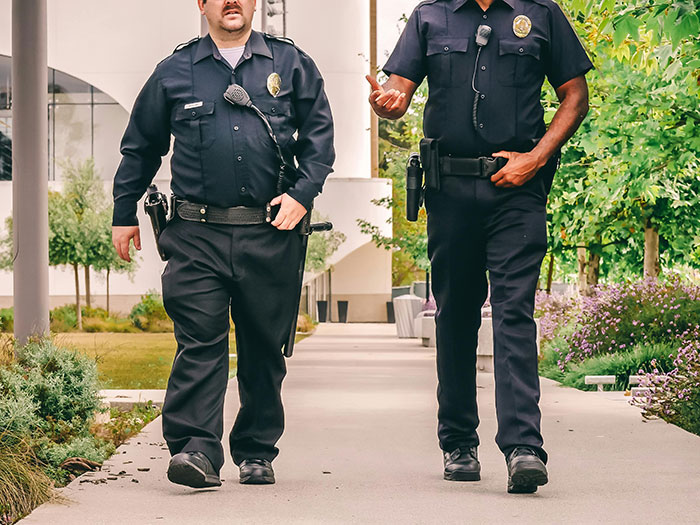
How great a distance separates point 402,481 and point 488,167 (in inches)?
58.3

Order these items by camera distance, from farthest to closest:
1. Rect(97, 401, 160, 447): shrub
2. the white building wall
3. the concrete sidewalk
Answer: the white building wall, Rect(97, 401, 160, 447): shrub, the concrete sidewalk

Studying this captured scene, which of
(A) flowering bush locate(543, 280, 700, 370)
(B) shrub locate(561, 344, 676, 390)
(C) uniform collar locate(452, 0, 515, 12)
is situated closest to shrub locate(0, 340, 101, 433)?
(C) uniform collar locate(452, 0, 515, 12)

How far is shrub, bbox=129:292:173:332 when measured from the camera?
3469 centimetres

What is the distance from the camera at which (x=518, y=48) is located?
19.0 ft

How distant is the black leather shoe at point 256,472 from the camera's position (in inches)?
233

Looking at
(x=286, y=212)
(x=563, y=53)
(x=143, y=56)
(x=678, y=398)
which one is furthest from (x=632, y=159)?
(x=143, y=56)

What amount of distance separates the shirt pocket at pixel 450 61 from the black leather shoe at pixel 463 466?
163 centimetres

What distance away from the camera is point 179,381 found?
570cm

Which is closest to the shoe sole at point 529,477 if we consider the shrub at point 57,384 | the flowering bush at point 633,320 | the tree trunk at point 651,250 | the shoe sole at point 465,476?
the shoe sole at point 465,476

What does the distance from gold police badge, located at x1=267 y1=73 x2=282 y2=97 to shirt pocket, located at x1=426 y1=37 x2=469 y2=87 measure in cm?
67

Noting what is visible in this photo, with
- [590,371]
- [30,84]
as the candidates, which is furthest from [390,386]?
[30,84]

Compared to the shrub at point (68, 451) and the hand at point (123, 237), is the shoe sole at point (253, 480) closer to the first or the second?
the shrub at point (68, 451)

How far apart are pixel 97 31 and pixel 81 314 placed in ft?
39.9

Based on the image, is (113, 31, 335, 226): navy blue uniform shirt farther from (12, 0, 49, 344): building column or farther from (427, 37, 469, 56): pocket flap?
(12, 0, 49, 344): building column
